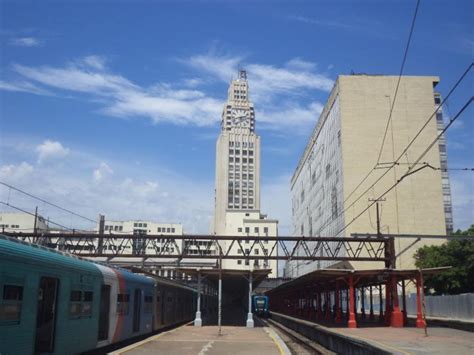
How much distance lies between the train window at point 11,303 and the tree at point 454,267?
5001cm

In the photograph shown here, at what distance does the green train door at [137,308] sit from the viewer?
20.6 m

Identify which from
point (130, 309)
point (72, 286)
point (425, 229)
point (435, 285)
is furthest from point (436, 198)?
point (72, 286)

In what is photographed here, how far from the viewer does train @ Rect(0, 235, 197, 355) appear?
388 inches

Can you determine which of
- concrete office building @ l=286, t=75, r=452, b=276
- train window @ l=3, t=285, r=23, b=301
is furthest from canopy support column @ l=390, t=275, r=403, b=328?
concrete office building @ l=286, t=75, r=452, b=276

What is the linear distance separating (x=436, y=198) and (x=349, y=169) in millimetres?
14503

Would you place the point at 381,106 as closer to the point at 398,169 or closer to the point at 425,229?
the point at 398,169

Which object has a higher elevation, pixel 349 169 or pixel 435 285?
pixel 349 169

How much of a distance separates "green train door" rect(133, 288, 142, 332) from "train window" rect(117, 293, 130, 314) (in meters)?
1.16

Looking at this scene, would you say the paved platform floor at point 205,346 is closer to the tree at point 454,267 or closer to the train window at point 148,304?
the train window at point 148,304

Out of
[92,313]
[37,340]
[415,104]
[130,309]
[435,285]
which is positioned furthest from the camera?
[415,104]

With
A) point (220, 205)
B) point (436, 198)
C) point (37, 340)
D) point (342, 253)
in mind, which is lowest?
point (37, 340)

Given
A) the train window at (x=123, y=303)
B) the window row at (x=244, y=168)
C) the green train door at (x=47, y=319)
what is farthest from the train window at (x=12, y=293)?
the window row at (x=244, y=168)

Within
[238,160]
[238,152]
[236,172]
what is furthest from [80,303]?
[238,152]

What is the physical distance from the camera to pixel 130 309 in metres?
19.8
